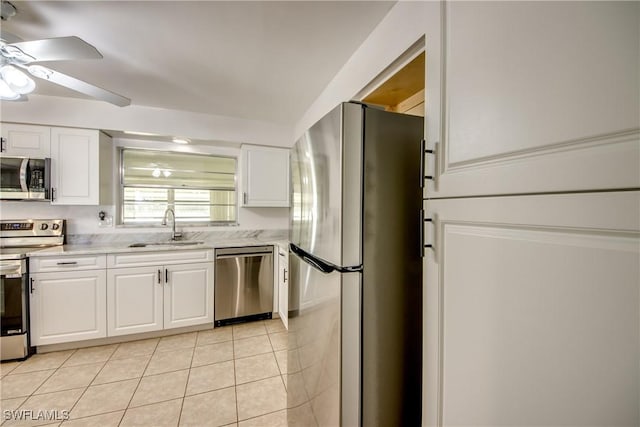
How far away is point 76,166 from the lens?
8.52 feet

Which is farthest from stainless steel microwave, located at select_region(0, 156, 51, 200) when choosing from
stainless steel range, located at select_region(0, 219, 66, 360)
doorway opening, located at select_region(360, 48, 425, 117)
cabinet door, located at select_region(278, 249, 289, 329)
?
doorway opening, located at select_region(360, 48, 425, 117)

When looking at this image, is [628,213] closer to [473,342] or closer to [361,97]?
[473,342]

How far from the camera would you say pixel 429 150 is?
921 mm

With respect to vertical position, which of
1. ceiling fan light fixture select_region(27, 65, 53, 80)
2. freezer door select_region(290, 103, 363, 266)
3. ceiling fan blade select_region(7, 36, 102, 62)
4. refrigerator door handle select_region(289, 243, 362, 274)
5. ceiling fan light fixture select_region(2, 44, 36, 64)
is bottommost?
refrigerator door handle select_region(289, 243, 362, 274)

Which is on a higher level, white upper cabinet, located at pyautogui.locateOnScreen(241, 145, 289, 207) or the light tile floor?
white upper cabinet, located at pyautogui.locateOnScreen(241, 145, 289, 207)

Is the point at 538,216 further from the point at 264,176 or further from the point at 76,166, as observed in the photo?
the point at 76,166

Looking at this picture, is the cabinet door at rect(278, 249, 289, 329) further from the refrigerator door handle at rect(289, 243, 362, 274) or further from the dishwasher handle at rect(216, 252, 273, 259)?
the refrigerator door handle at rect(289, 243, 362, 274)

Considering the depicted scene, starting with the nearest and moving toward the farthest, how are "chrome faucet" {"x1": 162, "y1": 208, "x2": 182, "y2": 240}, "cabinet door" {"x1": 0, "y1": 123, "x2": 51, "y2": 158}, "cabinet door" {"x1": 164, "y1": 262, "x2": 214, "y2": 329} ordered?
1. "cabinet door" {"x1": 0, "y1": 123, "x2": 51, "y2": 158}
2. "cabinet door" {"x1": 164, "y1": 262, "x2": 214, "y2": 329}
3. "chrome faucet" {"x1": 162, "y1": 208, "x2": 182, "y2": 240}

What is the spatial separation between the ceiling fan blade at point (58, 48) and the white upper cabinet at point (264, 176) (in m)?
1.86

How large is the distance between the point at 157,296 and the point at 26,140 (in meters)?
1.92

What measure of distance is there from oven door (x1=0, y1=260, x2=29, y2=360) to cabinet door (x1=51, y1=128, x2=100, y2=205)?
0.68 metres

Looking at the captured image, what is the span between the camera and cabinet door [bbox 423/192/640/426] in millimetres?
457

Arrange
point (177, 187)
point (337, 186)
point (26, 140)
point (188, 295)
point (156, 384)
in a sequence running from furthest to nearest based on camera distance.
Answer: point (177, 187) < point (188, 295) < point (26, 140) < point (156, 384) < point (337, 186)

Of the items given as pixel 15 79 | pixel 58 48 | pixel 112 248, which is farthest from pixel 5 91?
pixel 112 248
